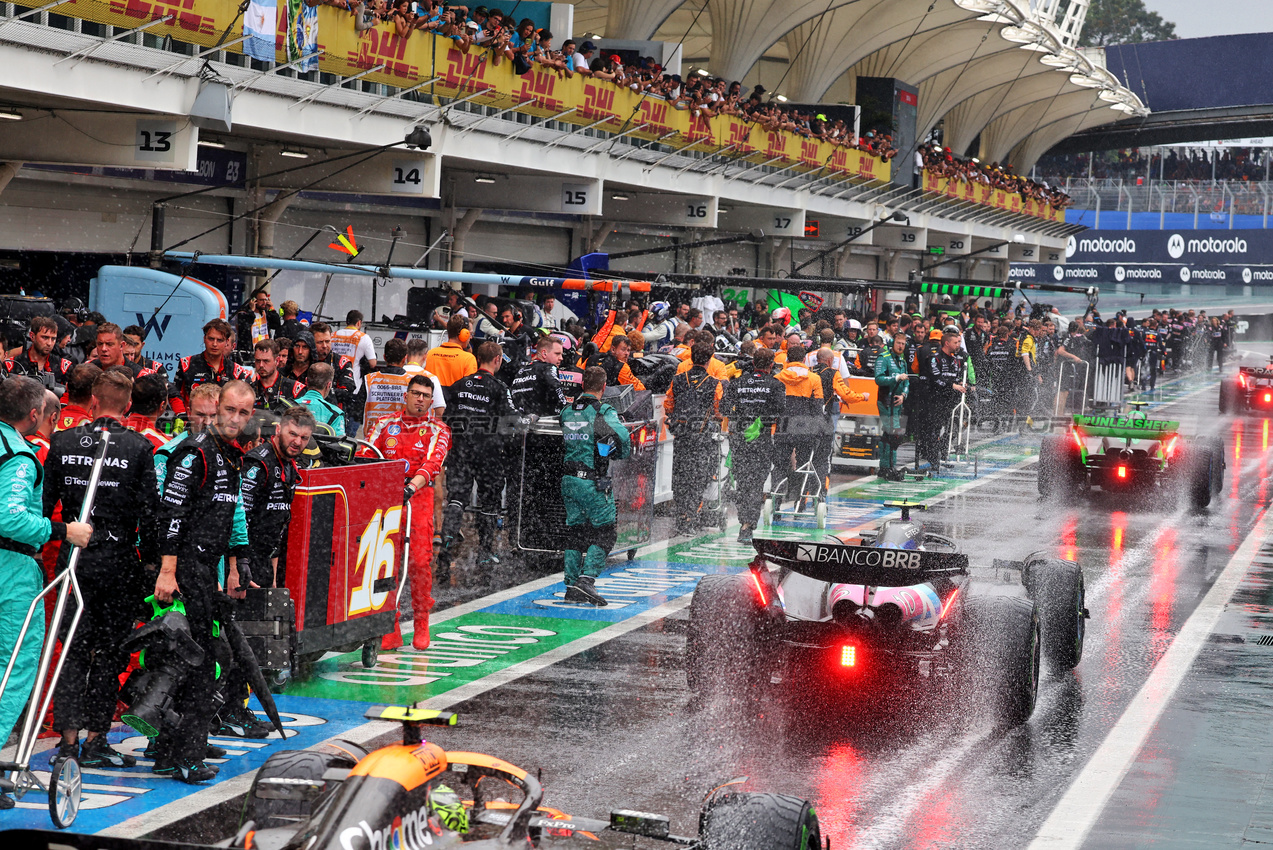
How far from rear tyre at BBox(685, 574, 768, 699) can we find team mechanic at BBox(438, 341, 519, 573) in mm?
3908

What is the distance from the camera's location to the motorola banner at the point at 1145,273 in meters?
58.9

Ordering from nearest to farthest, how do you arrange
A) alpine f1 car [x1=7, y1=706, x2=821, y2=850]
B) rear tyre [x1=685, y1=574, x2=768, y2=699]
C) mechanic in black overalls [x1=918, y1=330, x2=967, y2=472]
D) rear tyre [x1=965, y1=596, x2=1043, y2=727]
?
alpine f1 car [x1=7, y1=706, x2=821, y2=850] < rear tyre [x1=965, y1=596, x2=1043, y2=727] < rear tyre [x1=685, y1=574, x2=768, y2=699] < mechanic in black overalls [x1=918, y1=330, x2=967, y2=472]

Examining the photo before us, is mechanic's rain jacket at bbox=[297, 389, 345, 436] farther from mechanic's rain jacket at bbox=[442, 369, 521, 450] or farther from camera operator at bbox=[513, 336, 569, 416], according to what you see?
camera operator at bbox=[513, 336, 569, 416]

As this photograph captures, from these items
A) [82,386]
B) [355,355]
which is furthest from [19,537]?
[355,355]

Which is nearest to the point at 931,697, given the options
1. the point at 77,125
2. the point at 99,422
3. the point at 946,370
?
the point at 99,422

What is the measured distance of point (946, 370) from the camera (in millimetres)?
18578

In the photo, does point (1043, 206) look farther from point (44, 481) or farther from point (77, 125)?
point (44, 481)

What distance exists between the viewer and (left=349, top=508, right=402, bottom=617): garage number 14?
808cm

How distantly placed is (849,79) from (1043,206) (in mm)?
13537

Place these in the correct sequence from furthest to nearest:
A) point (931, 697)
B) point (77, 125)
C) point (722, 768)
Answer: point (77, 125) → point (931, 697) → point (722, 768)

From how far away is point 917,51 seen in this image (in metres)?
46.0

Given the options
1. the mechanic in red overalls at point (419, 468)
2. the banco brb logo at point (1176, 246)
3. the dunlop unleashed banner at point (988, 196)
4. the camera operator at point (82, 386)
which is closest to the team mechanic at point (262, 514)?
the camera operator at point (82, 386)

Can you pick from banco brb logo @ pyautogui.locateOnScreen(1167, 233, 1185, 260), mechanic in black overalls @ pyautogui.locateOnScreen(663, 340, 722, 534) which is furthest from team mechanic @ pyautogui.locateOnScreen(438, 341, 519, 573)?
banco brb logo @ pyautogui.locateOnScreen(1167, 233, 1185, 260)

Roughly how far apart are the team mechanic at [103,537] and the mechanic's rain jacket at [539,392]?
5.67m
